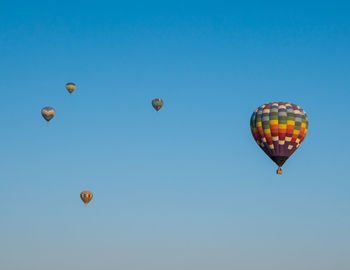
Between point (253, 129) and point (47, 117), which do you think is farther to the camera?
point (47, 117)

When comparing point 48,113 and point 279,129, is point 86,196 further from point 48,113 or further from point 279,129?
point 279,129

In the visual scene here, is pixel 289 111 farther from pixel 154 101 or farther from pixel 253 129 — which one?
pixel 154 101

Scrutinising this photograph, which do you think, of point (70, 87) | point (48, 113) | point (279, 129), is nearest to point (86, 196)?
point (48, 113)

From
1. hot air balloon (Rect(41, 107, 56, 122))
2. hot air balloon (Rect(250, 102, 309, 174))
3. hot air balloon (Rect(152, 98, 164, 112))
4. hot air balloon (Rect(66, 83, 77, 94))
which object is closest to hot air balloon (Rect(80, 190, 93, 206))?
hot air balloon (Rect(41, 107, 56, 122))

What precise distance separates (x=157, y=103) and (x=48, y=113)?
18.4 meters

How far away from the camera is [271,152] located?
9094cm

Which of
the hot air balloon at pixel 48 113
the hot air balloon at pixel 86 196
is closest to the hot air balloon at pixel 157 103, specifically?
the hot air balloon at pixel 48 113

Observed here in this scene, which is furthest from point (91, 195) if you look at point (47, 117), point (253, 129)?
point (253, 129)

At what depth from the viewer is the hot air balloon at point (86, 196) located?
414 feet

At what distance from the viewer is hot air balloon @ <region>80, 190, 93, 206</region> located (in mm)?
126088

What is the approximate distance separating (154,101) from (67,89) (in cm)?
1494

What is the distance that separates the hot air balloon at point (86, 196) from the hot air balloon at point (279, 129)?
42758 mm

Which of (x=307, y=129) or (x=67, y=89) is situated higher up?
(x=67, y=89)

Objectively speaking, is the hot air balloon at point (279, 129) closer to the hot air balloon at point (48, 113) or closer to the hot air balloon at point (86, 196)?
the hot air balloon at point (86, 196)
